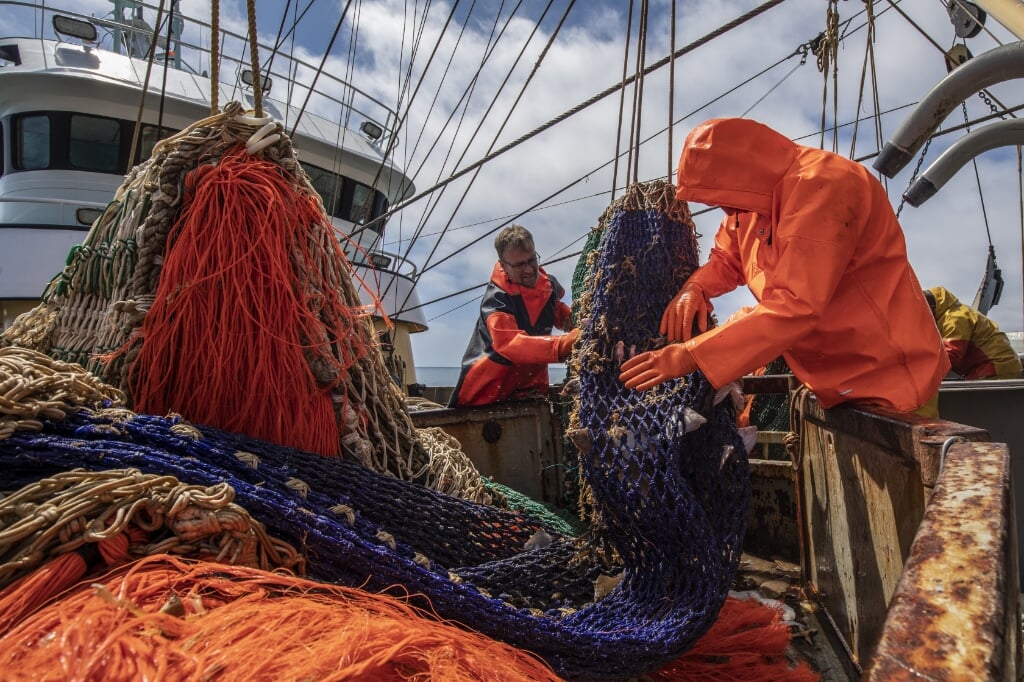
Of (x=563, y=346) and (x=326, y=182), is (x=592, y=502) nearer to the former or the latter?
(x=563, y=346)

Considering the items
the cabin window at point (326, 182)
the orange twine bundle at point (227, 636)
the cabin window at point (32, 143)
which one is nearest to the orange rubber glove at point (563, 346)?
the orange twine bundle at point (227, 636)

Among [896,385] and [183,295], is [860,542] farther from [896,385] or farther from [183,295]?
[183,295]

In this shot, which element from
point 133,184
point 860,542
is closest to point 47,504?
point 133,184

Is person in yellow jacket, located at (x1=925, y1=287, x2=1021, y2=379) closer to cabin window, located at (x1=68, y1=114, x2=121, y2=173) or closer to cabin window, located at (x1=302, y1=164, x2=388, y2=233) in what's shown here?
cabin window, located at (x1=302, y1=164, x2=388, y2=233)

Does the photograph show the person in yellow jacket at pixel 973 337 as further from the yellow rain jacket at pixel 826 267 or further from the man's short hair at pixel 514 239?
the yellow rain jacket at pixel 826 267

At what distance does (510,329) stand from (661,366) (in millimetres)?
2466

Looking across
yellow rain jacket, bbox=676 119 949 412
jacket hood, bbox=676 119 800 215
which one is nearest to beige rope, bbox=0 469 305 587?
yellow rain jacket, bbox=676 119 949 412

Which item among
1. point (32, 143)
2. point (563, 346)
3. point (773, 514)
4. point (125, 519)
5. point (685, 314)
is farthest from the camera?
point (32, 143)

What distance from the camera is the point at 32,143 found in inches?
346

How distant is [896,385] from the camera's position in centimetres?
198

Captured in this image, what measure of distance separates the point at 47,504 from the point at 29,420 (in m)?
0.30

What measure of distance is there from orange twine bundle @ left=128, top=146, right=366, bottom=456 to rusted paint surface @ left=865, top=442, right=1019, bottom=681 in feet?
5.13

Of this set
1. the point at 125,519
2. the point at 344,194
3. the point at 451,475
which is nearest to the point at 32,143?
the point at 344,194

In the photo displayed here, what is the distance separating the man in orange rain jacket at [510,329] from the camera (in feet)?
13.8
